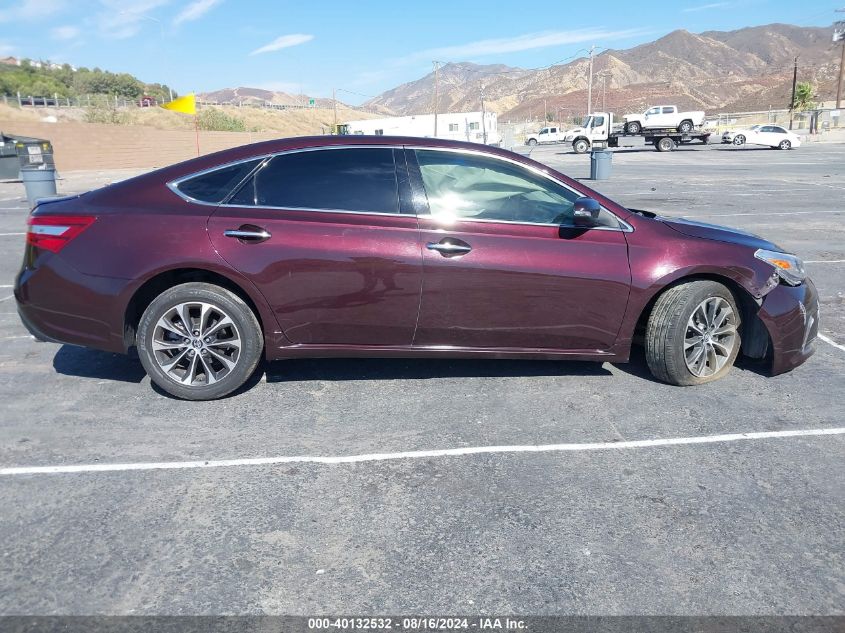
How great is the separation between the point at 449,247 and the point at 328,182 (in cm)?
90

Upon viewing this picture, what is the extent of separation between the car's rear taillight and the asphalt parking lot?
3.32ft

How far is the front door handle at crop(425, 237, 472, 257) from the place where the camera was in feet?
14.9

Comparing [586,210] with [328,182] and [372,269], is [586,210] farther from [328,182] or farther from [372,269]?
[328,182]

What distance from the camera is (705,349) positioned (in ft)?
15.9

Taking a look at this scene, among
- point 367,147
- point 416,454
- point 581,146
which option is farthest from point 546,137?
point 416,454

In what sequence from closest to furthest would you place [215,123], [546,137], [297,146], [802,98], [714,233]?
[297,146], [714,233], [546,137], [215,123], [802,98]

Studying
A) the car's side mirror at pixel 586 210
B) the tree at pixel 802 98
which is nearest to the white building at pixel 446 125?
the tree at pixel 802 98

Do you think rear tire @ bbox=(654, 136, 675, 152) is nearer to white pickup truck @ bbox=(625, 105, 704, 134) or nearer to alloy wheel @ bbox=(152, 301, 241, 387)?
white pickup truck @ bbox=(625, 105, 704, 134)

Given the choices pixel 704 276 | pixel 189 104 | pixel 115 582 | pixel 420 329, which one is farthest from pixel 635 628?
pixel 189 104

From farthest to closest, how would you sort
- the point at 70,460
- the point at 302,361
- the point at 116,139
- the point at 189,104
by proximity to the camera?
the point at 116,139 < the point at 189,104 < the point at 302,361 < the point at 70,460

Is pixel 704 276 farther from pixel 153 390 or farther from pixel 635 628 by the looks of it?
pixel 153 390

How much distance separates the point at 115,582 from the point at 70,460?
1.27 metres

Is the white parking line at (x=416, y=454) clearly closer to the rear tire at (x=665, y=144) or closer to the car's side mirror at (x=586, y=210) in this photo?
the car's side mirror at (x=586, y=210)

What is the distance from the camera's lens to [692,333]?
481 centimetres
